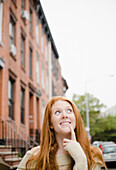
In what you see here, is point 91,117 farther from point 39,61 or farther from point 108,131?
point 39,61

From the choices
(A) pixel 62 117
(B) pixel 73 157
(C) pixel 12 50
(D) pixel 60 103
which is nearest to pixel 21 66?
(C) pixel 12 50

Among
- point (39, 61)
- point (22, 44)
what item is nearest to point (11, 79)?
point (22, 44)

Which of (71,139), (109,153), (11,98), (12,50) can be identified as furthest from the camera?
(109,153)

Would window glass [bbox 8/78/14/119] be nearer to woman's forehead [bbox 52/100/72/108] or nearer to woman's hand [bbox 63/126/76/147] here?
woman's forehead [bbox 52/100/72/108]

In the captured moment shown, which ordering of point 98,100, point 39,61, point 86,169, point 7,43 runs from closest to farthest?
point 86,169 < point 7,43 < point 39,61 < point 98,100

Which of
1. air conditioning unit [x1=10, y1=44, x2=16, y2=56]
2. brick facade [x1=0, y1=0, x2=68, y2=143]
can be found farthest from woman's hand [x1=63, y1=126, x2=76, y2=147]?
air conditioning unit [x1=10, y1=44, x2=16, y2=56]

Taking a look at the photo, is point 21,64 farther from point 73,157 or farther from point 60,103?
point 73,157

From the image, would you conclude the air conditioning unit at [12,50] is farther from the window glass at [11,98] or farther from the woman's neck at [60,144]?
the woman's neck at [60,144]

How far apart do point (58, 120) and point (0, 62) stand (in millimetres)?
10372

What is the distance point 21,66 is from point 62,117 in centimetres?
1428

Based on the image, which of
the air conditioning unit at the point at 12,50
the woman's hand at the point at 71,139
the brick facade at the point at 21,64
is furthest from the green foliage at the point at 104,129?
the woman's hand at the point at 71,139

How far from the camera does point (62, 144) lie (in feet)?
6.97

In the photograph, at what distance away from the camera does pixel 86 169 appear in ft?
6.12

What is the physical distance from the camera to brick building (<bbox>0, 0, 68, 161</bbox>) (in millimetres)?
12836
